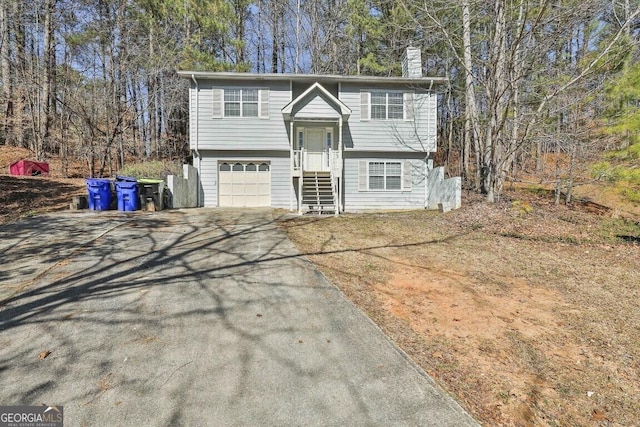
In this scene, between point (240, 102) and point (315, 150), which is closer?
point (240, 102)

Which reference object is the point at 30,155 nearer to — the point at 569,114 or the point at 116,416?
the point at 116,416

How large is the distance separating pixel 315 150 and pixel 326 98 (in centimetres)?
220

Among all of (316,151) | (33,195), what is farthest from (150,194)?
(316,151)

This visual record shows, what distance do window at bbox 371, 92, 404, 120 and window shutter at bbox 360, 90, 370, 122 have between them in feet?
0.69

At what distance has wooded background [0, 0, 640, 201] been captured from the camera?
11836 mm

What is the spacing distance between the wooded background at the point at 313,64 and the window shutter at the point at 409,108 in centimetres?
227

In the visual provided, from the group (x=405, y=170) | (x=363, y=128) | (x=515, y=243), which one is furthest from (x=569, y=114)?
(x=515, y=243)

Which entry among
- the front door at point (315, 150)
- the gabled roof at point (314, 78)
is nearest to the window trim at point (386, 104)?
the gabled roof at point (314, 78)

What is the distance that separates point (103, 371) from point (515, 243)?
26.9 feet

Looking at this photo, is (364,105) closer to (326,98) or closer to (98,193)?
(326,98)

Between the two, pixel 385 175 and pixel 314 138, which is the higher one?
pixel 314 138

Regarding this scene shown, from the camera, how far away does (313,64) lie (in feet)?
73.8

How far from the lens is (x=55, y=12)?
1808cm

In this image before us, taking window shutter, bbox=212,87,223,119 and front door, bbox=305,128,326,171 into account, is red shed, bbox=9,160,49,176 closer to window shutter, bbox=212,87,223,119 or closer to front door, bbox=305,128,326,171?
window shutter, bbox=212,87,223,119
